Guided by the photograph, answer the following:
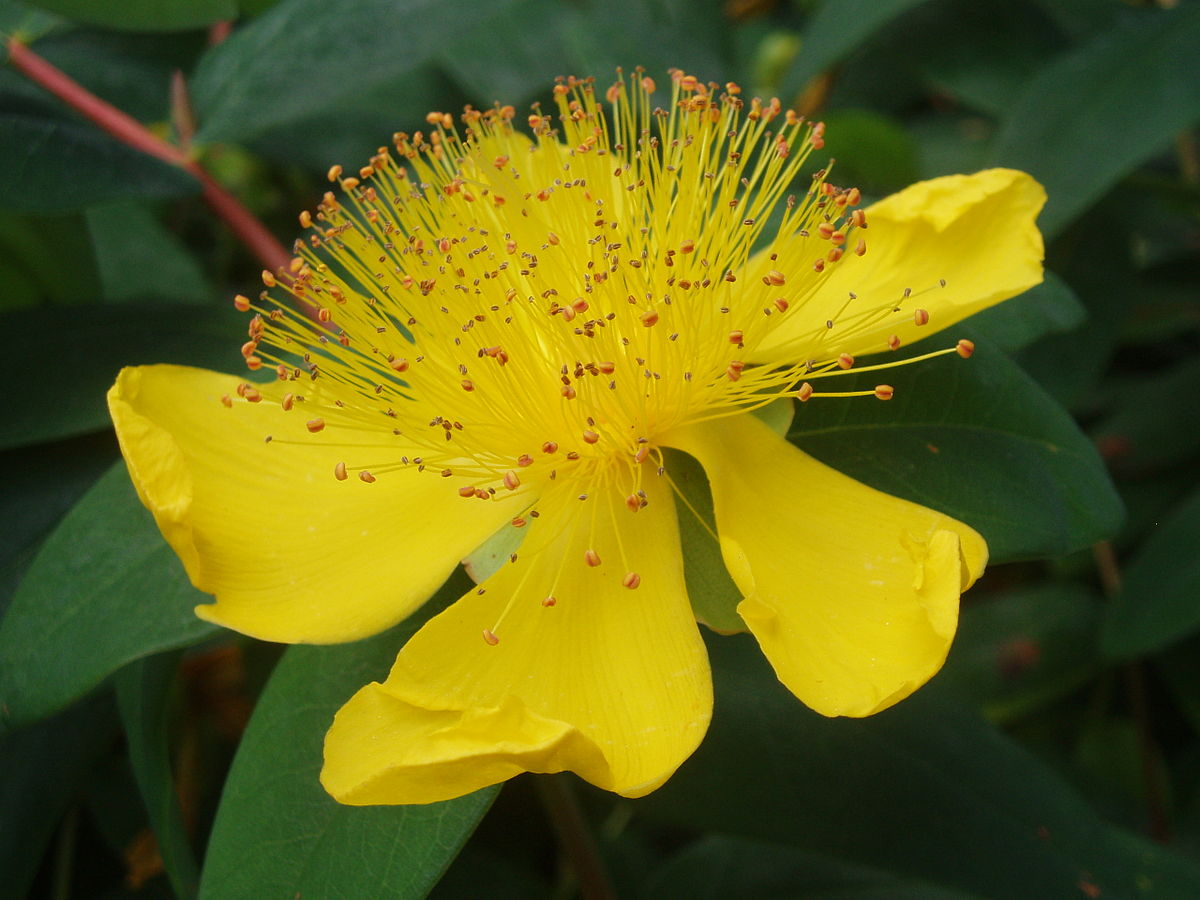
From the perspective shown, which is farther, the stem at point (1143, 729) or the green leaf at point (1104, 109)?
the stem at point (1143, 729)

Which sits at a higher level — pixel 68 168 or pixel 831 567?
pixel 68 168

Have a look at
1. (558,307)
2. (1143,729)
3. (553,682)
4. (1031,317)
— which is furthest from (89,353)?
(1143,729)

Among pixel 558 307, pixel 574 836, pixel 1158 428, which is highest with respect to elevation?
Result: pixel 558 307

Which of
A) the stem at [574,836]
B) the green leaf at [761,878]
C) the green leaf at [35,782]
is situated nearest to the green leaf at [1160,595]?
the green leaf at [761,878]

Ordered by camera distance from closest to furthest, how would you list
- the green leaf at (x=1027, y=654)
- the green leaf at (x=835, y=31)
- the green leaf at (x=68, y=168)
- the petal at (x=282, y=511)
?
the petal at (x=282, y=511), the green leaf at (x=68, y=168), the green leaf at (x=835, y=31), the green leaf at (x=1027, y=654)

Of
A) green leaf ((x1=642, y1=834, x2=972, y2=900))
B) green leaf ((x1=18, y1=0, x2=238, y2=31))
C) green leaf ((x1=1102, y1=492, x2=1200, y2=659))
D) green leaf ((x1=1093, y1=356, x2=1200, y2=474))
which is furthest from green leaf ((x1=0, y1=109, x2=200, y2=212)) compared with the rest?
green leaf ((x1=1093, y1=356, x2=1200, y2=474))

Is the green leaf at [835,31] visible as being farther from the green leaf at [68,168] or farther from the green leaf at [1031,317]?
the green leaf at [68,168]

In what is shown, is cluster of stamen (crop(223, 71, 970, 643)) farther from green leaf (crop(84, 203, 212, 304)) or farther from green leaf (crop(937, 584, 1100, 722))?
green leaf (crop(937, 584, 1100, 722))

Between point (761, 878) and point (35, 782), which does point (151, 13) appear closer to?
point (35, 782)
